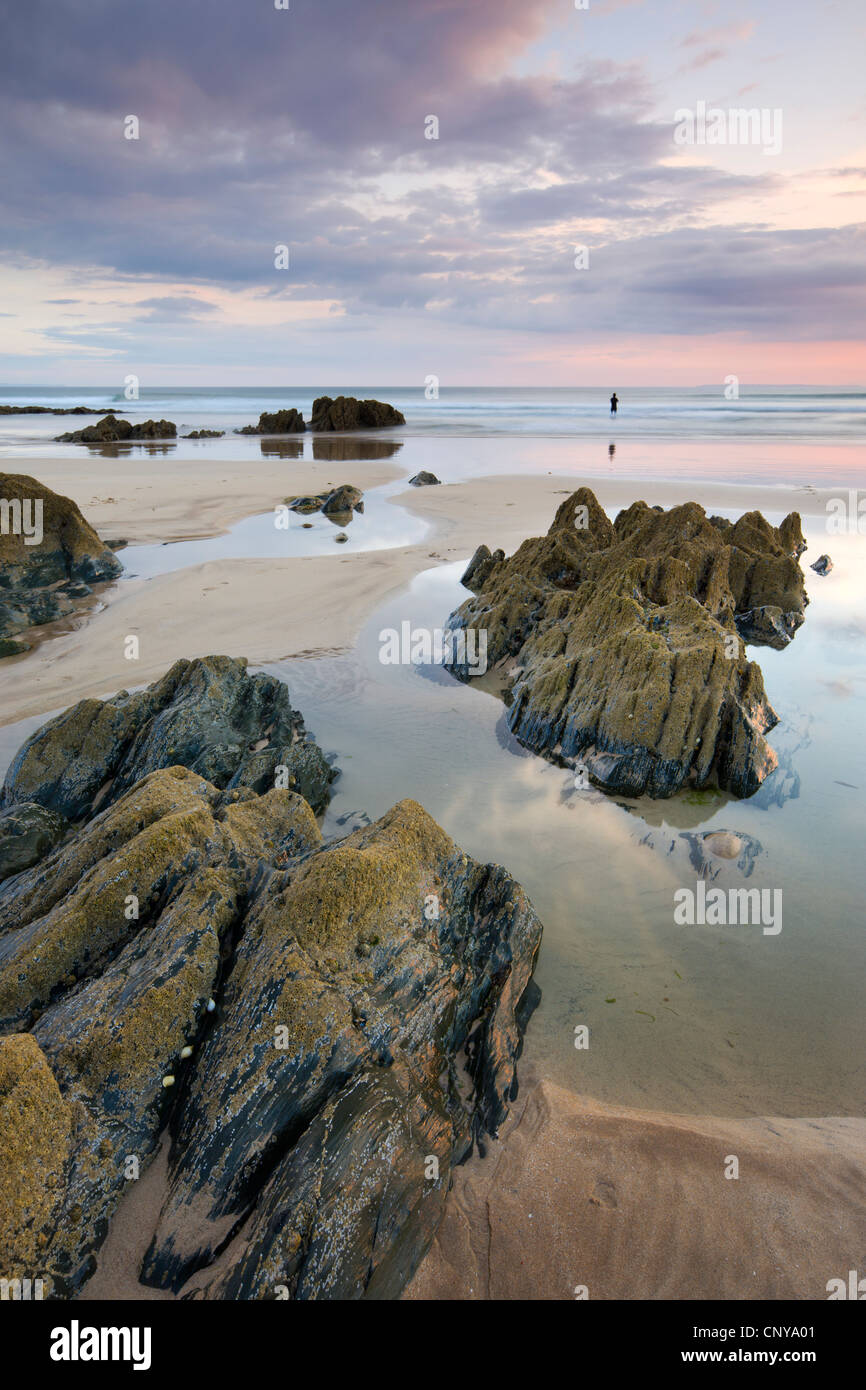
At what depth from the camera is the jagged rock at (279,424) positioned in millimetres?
65562

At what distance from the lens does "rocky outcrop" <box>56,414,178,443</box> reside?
55.5 m

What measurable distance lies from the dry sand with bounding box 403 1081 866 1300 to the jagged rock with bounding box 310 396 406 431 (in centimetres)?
7152

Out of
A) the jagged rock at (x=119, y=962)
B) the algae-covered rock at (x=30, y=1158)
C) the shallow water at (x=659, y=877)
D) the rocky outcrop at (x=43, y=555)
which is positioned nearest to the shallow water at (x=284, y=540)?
the rocky outcrop at (x=43, y=555)

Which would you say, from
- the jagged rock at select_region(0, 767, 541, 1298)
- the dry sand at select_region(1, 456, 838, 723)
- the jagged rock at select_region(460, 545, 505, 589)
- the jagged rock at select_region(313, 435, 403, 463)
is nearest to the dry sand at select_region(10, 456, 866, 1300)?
the jagged rock at select_region(0, 767, 541, 1298)

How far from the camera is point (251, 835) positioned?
5633mm

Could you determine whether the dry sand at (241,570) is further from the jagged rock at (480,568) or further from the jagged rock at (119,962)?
the jagged rock at (119,962)

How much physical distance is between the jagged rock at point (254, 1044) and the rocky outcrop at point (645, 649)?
3.83m

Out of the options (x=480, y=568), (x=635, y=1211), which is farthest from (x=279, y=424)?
(x=635, y=1211)

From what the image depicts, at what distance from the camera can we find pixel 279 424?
66.6 metres

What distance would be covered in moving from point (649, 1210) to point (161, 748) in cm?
644

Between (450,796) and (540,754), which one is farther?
(540,754)
